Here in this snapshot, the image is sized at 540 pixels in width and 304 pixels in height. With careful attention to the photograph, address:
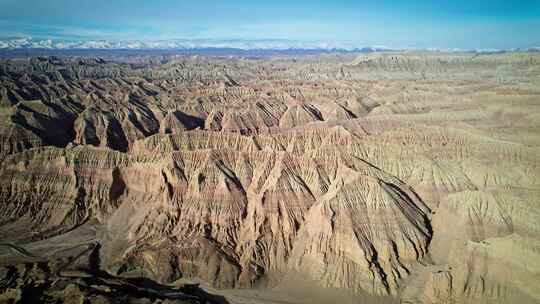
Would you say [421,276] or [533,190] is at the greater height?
[533,190]

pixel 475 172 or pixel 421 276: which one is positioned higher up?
pixel 475 172

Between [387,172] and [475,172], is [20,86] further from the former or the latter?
[475,172]

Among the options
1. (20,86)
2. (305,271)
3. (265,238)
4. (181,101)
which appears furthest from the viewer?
(20,86)

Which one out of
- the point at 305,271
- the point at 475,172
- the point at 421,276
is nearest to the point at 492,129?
the point at 475,172

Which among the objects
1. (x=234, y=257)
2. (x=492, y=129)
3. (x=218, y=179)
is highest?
(x=492, y=129)

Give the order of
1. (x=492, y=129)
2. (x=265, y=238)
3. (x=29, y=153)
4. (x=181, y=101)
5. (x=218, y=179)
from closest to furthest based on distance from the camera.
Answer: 1. (x=265, y=238)
2. (x=218, y=179)
3. (x=29, y=153)
4. (x=492, y=129)
5. (x=181, y=101)

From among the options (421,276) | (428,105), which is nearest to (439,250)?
(421,276)

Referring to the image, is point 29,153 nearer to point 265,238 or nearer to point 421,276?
point 265,238

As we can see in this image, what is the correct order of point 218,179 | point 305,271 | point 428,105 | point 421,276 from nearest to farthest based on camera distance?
point 421,276
point 305,271
point 218,179
point 428,105

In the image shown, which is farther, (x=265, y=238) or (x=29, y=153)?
(x=29, y=153)
